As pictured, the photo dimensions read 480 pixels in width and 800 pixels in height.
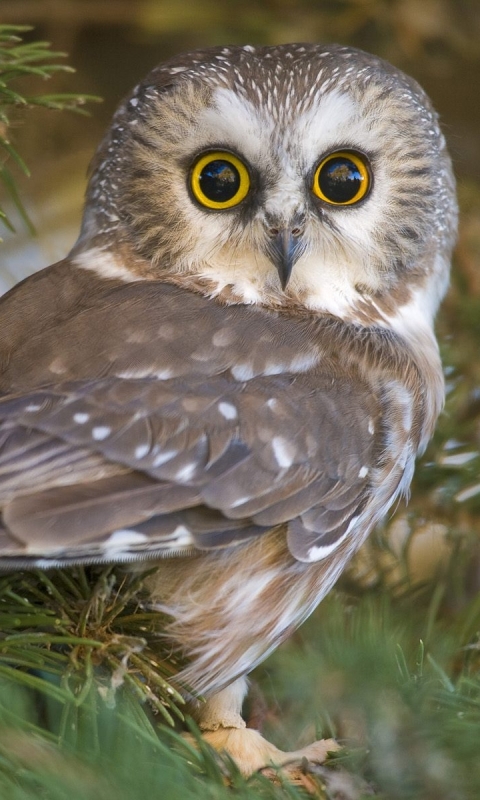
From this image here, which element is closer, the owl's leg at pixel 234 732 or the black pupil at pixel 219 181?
the owl's leg at pixel 234 732

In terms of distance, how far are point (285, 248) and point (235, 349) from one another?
370 mm

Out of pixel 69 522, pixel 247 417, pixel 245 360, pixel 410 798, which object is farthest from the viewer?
pixel 245 360

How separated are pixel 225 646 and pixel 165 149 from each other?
1.37m

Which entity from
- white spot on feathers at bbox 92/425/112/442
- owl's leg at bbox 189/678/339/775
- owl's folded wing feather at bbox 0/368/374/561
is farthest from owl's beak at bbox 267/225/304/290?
owl's leg at bbox 189/678/339/775

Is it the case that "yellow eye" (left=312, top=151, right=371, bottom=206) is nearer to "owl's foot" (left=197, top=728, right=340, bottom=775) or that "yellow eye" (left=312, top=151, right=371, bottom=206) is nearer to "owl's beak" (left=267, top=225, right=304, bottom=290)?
"owl's beak" (left=267, top=225, right=304, bottom=290)

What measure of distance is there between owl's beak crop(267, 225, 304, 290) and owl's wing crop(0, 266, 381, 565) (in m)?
0.13

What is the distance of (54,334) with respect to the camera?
7.70 ft

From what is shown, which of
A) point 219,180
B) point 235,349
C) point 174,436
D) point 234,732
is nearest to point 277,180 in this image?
point 219,180

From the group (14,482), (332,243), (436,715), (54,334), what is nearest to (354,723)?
(436,715)

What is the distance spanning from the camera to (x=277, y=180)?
8.45ft

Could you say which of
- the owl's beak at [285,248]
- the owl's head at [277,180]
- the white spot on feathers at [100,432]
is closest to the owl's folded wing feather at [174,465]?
the white spot on feathers at [100,432]

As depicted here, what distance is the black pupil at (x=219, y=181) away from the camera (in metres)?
2.63

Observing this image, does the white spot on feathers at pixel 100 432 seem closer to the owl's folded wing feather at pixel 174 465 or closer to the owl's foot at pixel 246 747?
the owl's folded wing feather at pixel 174 465

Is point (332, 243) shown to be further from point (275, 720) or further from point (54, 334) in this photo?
point (275, 720)
